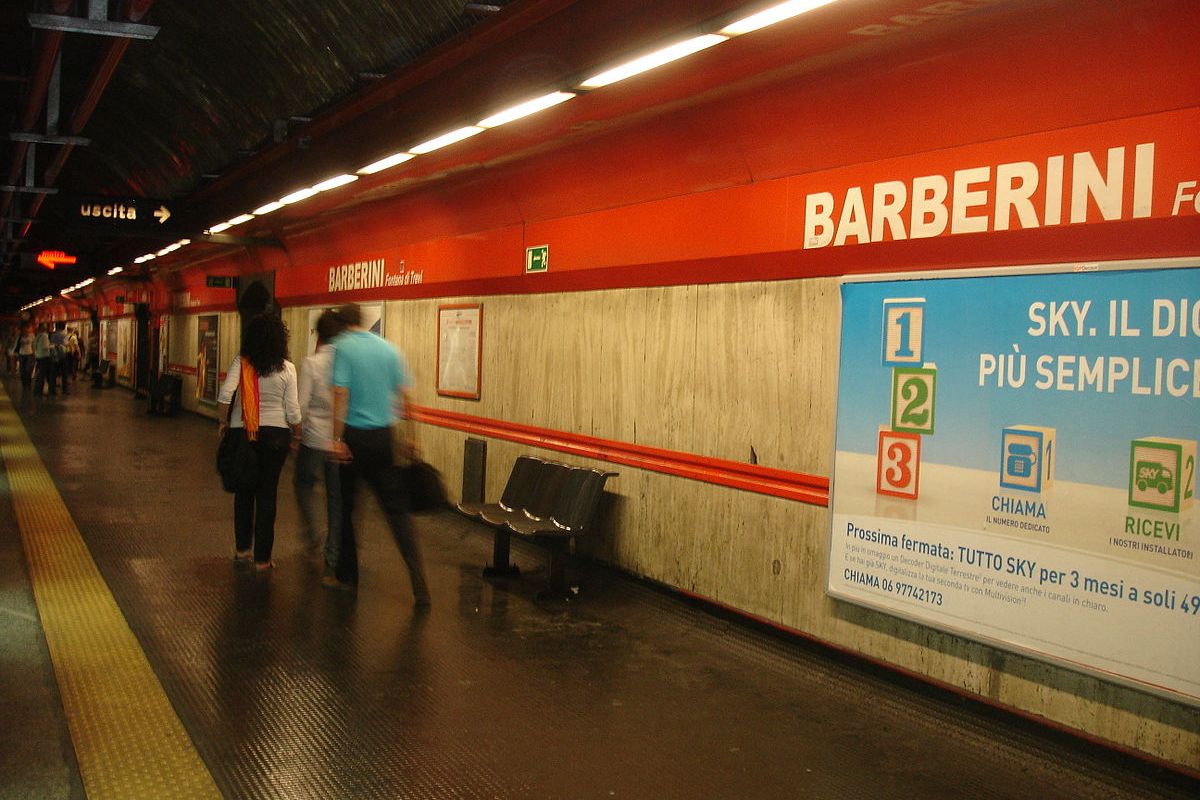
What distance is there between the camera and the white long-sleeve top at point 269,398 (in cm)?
634

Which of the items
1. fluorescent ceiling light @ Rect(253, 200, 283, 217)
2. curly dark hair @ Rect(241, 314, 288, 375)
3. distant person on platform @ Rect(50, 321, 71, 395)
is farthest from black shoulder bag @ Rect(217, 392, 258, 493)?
distant person on platform @ Rect(50, 321, 71, 395)

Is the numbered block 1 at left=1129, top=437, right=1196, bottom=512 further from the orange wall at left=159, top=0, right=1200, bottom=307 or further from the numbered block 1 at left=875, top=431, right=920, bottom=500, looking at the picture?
the numbered block 1 at left=875, top=431, right=920, bottom=500

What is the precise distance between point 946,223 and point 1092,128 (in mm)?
719

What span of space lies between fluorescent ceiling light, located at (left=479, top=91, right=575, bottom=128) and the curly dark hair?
1.92 m

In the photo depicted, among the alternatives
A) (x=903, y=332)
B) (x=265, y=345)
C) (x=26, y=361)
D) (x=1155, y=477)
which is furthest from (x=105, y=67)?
(x=26, y=361)

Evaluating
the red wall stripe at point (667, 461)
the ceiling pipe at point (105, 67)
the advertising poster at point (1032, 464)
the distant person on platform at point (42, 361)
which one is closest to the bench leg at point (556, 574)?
the red wall stripe at point (667, 461)

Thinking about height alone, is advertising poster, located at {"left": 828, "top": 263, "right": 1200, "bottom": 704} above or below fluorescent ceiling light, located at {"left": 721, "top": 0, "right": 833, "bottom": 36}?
below

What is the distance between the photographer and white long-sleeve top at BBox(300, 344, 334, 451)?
6113 mm

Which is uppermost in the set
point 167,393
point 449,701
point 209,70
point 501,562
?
point 209,70

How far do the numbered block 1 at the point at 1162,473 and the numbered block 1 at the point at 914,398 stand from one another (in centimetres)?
92

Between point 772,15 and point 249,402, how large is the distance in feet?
13.7

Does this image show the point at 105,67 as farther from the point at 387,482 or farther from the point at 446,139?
the point at 387,482

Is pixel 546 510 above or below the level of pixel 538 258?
below

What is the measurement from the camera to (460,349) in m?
8.74
